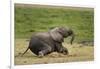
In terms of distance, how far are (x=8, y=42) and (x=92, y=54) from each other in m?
1.06

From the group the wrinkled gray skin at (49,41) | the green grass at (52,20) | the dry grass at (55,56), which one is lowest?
the dry grass at (55,56)

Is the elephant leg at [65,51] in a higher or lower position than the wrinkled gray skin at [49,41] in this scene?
lower

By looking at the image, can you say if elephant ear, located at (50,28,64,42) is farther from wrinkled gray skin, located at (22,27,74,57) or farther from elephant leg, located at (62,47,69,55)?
elephant leg, located at (62,47,69,55)

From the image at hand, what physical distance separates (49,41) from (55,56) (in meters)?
0.19

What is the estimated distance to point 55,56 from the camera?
7.83 ft

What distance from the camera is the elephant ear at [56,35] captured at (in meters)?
2.40

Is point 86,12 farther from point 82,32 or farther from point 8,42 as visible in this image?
point 8,42

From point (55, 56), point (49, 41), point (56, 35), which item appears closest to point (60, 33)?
point (56, 35)

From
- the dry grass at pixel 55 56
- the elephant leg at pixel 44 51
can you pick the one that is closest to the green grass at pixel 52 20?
the dry grass at pixel 55 56

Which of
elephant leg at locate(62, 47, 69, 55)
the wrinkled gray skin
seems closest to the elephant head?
the wrinkled gray skin

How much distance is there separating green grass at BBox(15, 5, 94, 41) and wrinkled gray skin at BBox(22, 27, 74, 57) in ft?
0.19

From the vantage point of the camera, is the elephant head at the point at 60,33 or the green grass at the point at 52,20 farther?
the elephant head at the point at 60,33

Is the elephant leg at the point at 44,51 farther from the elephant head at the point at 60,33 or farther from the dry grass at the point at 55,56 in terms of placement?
the elephant head at the point at 60,33
